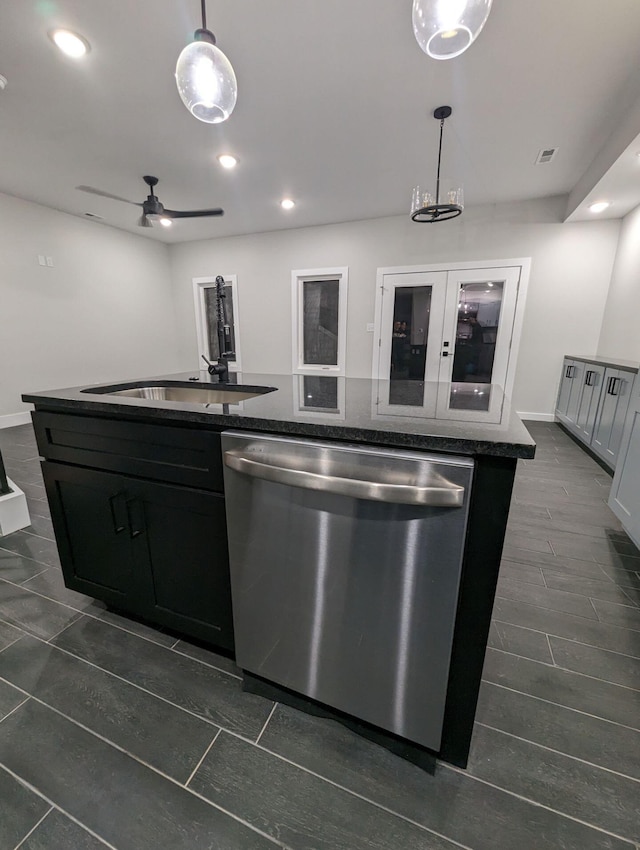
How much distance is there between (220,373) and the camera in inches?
72.4

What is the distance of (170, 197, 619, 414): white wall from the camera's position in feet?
13.6

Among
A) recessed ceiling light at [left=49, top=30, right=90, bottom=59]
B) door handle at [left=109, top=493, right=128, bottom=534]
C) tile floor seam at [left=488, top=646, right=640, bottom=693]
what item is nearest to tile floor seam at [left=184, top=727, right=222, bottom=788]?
door handle at [left=109, top=493, right=128, bottom=534]

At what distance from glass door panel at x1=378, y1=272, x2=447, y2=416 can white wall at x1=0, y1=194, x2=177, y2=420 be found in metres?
4.03

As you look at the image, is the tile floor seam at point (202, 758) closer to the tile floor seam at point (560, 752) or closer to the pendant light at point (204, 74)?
the tile floor seam at point (560, 752)

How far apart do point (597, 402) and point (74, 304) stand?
6.50m

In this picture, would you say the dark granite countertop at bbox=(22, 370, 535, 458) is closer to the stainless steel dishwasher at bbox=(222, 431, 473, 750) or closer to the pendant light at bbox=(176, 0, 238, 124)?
the stainless steel dishwasher at bbox=(222, 431, 473, 750)

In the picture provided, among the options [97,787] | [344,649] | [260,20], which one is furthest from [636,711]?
[260,20]

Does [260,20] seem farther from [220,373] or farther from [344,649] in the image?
[344,649]

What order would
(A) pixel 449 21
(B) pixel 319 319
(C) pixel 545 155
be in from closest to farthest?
(A) pixel 449 21 → (C) pixel 545 155 → (B) pixel 319 319

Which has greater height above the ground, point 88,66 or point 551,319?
point 88,66

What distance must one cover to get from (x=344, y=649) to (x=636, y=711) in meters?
1.00

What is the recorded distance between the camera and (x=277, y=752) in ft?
3.21

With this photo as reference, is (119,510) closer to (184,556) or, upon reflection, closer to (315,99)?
(184,556)

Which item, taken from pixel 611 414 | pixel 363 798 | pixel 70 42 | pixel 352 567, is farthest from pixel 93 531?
pixel 611 414
